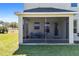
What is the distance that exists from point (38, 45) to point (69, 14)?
408 centimetres

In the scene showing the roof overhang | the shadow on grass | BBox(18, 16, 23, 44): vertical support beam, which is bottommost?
the shadow on grass

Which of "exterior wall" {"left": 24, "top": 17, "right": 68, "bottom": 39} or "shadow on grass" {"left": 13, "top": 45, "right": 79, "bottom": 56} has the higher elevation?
"exterior wall" {"left": 24, "top": 17, "right": 68, "bottom": 39}

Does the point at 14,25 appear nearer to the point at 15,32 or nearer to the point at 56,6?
Answer: the point at 15,32

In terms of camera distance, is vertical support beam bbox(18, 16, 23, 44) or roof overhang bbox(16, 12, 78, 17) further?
vertical support beam bbox(18, 16, 23, 44)

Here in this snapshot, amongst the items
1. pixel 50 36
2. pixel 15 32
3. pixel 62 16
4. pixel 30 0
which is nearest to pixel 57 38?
pixel 50 36

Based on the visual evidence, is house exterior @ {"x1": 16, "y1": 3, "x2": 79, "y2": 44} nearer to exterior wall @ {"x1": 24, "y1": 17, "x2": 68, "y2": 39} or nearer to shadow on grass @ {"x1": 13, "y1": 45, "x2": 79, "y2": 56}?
exterior wall @ {"x1": 24, "y1": 17, "x2": 68, "y2": 39}

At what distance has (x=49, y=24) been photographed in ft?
75.7

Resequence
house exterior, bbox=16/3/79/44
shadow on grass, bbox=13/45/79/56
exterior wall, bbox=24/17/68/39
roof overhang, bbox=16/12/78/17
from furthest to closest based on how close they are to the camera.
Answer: exterior wall, bbox=24/17/68/39
house exterior, bbox=16/3/79/44
roof overhang, bbox=16/12/78/17
shadow on grass, bbox=13/45/79/56

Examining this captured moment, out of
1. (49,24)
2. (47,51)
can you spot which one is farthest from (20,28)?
(47,51)

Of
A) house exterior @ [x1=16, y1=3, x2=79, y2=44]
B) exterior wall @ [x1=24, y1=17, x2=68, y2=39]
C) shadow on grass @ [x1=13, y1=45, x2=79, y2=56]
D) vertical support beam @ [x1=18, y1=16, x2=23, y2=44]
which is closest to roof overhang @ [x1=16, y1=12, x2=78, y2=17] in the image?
house exterior @ [x1=16, y1=3, x2=79, y2=44]

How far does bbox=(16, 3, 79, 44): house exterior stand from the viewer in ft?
71.3

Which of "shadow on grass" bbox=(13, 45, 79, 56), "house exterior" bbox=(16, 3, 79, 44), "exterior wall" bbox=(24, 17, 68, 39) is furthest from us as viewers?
"exterior wall" bbox=(24, 17, 68, 39)

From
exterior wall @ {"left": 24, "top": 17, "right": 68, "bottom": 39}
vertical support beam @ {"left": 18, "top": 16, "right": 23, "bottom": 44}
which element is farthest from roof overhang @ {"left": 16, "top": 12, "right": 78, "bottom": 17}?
exterior wall @ {"left": 24, "top": 17, "right": 68, "bottom": 39}

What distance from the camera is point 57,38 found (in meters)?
22.8
